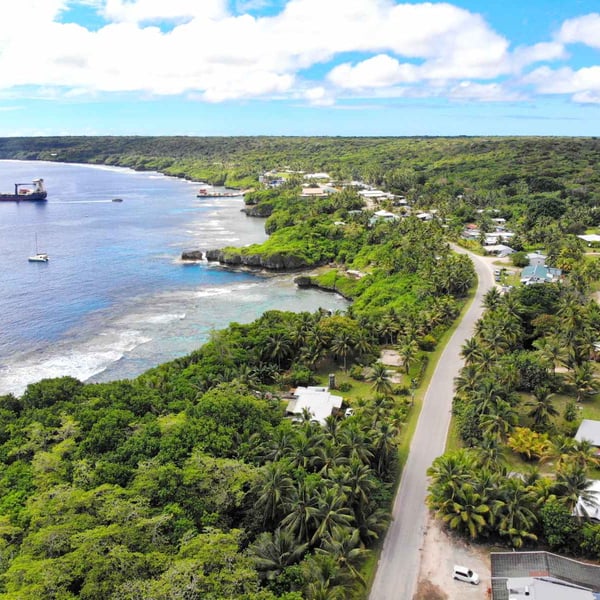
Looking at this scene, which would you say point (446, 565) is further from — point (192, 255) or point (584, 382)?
point (192, 255)

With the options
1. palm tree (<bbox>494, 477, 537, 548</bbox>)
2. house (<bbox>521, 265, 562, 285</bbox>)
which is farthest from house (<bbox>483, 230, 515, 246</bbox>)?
palm tree (<bbox>494, 477, 537, 548</bbox>)

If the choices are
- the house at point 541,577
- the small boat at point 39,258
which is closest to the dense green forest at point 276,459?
the house at point 541,577

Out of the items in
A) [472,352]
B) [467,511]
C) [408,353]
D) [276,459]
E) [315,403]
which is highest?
[472,352]

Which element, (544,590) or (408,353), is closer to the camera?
(544,590)

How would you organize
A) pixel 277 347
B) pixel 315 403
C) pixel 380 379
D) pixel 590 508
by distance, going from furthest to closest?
pixel 277 347, pixel 380 379, pixel 315 403, pixel 590 508

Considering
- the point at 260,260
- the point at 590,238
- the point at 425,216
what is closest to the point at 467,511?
the point at 260,260

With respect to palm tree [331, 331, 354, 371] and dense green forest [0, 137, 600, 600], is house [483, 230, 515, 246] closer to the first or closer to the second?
dense green forest [0, 137, 600, 600]
